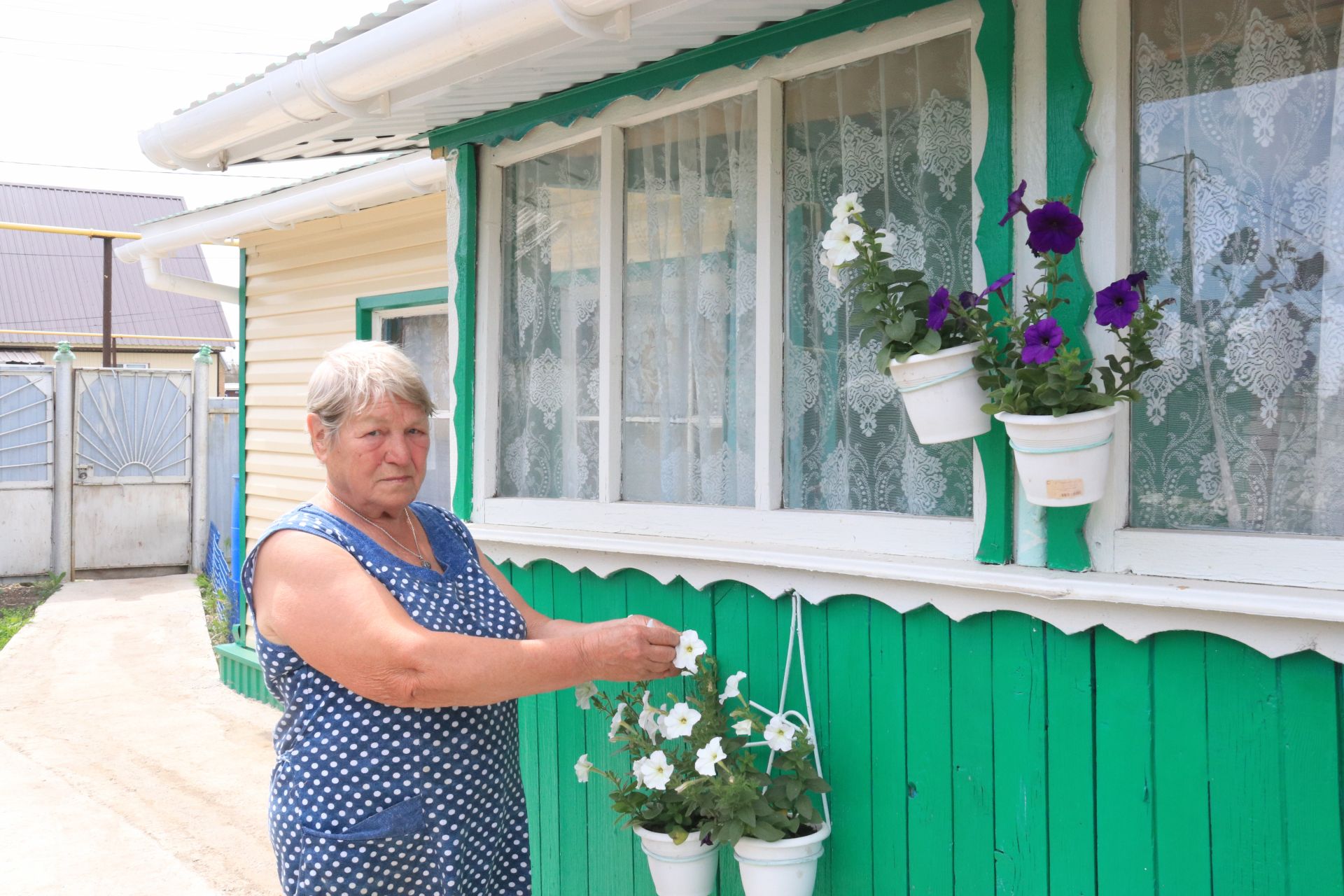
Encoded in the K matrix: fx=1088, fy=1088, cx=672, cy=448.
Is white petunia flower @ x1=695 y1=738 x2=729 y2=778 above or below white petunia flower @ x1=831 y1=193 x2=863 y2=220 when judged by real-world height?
below

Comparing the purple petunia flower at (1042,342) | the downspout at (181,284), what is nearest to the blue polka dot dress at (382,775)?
the purple petunia flower at (1042,342)

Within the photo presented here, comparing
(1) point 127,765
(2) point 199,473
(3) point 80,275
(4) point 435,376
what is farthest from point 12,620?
(3) point 80,275

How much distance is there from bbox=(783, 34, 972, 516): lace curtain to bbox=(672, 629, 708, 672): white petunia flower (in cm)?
41

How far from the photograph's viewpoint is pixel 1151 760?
1.89 metres

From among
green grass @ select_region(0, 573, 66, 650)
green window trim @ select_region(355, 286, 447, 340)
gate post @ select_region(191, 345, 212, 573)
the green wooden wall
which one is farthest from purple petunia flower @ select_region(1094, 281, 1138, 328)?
gate post @ select_region(191, 345, 212, 573)

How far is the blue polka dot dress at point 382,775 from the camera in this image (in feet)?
6.66

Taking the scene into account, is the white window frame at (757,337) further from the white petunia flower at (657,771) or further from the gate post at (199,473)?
the gate post at (199,473)

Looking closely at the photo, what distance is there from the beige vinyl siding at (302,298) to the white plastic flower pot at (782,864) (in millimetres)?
3978

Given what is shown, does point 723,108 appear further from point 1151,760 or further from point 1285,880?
point 1285,880

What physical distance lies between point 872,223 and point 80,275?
79.6 ft

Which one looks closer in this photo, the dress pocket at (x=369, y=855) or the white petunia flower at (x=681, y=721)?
the dress pocket at (x=369, y=855)

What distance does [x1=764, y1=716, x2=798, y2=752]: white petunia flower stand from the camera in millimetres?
2258

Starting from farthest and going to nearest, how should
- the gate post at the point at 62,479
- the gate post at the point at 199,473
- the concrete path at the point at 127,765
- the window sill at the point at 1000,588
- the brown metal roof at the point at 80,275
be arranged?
the brown metal roof at the point at 80,275 → the gate post at the point at 199,473 → the gate post at the point at 62,479 → the concrete path at the point at 127,765 → the window sill at the point at 1000,588

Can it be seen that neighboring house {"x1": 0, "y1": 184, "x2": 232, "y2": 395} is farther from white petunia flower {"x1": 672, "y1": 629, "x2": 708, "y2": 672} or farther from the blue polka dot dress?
white petunia flower {"x1": 672, "y1": 629, "x2": 708, "y2": 672}
